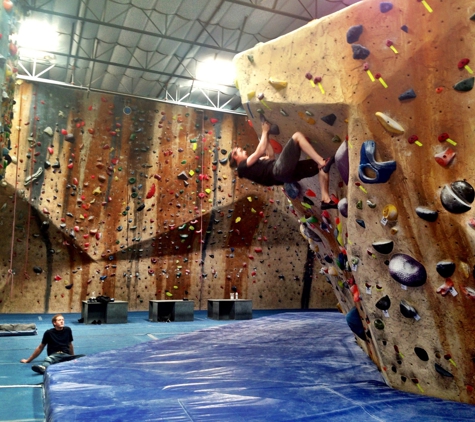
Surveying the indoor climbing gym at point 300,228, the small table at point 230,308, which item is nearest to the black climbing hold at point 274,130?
the indoor climbing gym at point 300,228

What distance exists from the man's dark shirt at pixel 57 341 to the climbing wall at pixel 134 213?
5.07m

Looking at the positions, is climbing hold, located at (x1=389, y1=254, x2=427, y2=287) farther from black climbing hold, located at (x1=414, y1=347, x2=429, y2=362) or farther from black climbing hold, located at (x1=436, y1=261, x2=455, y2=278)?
black climbing hold, located at (x1=414, y1=347, x2=429, y2=362)

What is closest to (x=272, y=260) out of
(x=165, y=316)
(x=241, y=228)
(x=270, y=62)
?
(x=241, y=228)

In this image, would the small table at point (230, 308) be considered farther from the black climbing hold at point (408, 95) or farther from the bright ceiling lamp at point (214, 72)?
the black climbing hold at point (408, 95)

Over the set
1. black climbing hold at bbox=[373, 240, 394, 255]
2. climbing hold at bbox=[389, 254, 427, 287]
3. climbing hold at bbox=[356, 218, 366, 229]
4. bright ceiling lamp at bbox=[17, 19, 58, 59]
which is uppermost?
bright ceiling lamp at bbox=[17, 19, 58, 59]

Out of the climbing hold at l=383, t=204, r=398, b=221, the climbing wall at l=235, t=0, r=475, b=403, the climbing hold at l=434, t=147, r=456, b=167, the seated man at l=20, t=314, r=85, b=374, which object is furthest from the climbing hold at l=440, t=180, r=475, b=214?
the seated man at l=20, t=314, r=85, b=374

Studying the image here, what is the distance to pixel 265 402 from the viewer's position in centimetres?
293

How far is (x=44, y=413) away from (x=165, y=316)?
554 centimetres

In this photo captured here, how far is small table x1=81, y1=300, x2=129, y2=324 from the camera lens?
26.2 ft

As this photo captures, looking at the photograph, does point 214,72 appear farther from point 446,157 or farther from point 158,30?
point 446,157

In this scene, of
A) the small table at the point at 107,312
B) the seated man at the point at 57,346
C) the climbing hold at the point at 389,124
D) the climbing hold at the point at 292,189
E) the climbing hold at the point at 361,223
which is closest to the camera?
the climbing hold at the point at 389,124

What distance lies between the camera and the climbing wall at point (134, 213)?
9047mm

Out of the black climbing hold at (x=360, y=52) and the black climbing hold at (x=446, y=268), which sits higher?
the black climbing hold at (x=360, y=52)

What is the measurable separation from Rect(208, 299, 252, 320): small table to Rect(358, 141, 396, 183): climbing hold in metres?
6.36
